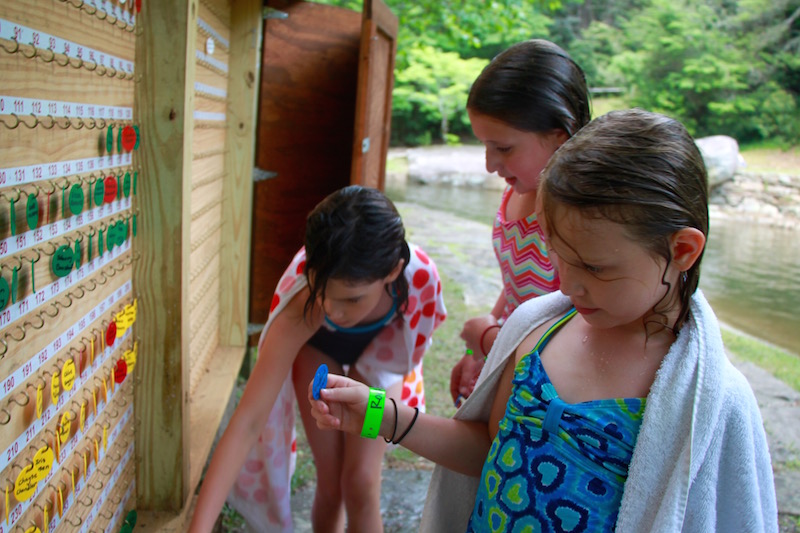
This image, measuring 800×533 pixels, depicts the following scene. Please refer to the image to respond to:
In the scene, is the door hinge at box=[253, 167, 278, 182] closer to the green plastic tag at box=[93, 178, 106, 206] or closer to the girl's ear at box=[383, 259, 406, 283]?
the girl's ear at box=[383, 259, 406, 283]

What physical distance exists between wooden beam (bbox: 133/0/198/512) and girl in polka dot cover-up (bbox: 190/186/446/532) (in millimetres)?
204

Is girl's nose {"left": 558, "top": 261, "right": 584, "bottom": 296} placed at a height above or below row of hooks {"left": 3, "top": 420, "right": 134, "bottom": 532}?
above

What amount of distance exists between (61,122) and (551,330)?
3.53 ft

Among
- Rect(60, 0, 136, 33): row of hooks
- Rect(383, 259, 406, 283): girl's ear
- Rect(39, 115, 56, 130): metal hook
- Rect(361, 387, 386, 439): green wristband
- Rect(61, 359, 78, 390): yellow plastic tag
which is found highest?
Rect(60, 0, 136, 33): row of hooks

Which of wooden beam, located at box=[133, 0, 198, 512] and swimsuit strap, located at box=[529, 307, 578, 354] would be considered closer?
swimsuit strap, located at box=[529, 307, 578, 354]

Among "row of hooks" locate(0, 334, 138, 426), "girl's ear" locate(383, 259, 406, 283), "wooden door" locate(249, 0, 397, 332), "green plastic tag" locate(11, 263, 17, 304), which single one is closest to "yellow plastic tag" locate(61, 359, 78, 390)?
"row of hooks" locate(0, 334, 138, 426)

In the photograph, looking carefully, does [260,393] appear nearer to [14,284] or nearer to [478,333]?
[478,333]

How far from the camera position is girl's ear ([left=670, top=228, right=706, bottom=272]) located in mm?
1230

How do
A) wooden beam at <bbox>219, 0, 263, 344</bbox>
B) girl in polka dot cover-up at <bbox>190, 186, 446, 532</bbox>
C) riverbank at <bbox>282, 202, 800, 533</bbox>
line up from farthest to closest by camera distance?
wooden beam at <bbox>219, 0, 263, 344</bbox>, riverbank at <bbox>282, 202, 800, 533</bbox>, girl in polka dot cover-up at <bbox>190, 186, 446, 532</bbox>

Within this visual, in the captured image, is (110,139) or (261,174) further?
(261,174)

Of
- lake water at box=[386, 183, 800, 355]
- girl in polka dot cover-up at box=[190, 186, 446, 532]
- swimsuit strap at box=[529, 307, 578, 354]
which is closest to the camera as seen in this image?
swimsuit strap at box=[529, 307, 578, 354]

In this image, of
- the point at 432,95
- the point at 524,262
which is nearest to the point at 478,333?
the point at 524,262

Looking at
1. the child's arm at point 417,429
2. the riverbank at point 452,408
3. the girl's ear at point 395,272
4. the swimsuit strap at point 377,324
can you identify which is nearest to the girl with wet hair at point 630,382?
the child's arm at point 417,429

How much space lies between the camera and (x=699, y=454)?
3.95 ft
